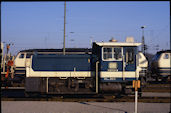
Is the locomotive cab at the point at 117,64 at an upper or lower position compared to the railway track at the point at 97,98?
upper

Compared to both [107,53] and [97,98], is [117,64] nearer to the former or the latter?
[107,53]

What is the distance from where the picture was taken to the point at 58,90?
10.8m

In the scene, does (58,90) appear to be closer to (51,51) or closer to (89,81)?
(89,81)

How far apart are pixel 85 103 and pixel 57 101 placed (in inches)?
60.9

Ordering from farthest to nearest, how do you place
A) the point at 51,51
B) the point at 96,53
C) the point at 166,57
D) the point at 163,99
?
the point at 51,51, the point at 166,57, the point at 96,53, the point at 163,99

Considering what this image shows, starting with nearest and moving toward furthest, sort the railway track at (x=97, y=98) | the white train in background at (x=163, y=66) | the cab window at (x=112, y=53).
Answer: the railway track at (x=97, y=98) < the cab window at (x=112, y=53) < the white train in background at (x=163, y=66)

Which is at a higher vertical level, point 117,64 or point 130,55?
point 130,55

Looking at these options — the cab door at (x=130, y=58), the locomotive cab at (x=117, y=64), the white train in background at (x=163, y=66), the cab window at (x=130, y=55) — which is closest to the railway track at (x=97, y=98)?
the locomotive cab at (x=117, y=64)

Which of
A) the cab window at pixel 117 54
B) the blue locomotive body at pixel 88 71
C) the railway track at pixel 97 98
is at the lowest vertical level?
the railway track at pixel 97 98

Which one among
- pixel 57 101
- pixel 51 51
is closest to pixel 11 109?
pixel 57 101

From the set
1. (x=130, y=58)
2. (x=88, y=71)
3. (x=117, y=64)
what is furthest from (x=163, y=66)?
(x=88, y=71)

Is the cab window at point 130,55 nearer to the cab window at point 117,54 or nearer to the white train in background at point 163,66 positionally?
the cab window at point 117,54

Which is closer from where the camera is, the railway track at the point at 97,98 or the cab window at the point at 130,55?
the railway track at the point at 97,98

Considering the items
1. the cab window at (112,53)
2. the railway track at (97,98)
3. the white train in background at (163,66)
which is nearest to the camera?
the railway track at (97,98)
